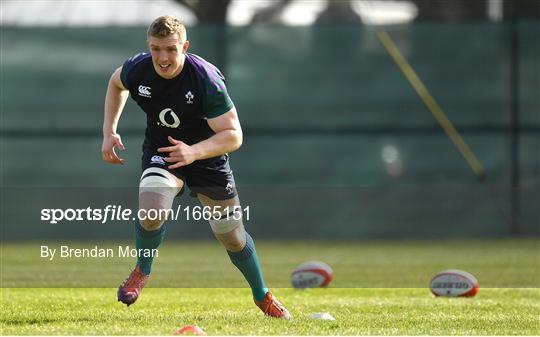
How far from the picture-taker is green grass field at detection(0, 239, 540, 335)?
6.23 metres

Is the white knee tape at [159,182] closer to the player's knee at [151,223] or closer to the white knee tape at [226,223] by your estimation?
the player's knee at [151,223]

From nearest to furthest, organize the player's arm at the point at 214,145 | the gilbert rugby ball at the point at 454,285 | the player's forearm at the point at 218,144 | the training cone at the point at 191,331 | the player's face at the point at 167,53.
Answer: the training cone at the point at 191,331 < the player's arm at the point at 214,145 < the player's forearm at the point at 218,144 < the player's face at the point at 167,53 < the gilbert rugby ball at the point at 454,285

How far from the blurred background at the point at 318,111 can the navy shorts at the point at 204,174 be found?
9839 millimetres

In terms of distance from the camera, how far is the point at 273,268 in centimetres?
1159

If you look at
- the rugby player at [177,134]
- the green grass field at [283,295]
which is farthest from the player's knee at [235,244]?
the green grass field at [283,295]

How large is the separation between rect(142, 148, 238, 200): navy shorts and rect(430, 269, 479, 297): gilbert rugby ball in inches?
97.9

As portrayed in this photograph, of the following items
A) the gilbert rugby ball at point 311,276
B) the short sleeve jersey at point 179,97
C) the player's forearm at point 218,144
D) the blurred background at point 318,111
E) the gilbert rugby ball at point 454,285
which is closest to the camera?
the player's forearm at point 218,144

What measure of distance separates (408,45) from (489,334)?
38.2 feet

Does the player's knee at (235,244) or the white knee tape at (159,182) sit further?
the player's knee at (235,244)

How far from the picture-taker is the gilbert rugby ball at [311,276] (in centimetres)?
906

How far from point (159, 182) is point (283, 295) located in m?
2.55

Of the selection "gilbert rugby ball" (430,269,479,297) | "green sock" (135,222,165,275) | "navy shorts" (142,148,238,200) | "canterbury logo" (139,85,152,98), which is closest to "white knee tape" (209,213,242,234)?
"navy shorts" (142,148,238,200)

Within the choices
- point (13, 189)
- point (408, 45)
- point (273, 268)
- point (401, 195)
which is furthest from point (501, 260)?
point (13, 189)

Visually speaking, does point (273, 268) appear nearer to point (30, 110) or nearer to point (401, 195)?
point (401, 195)
